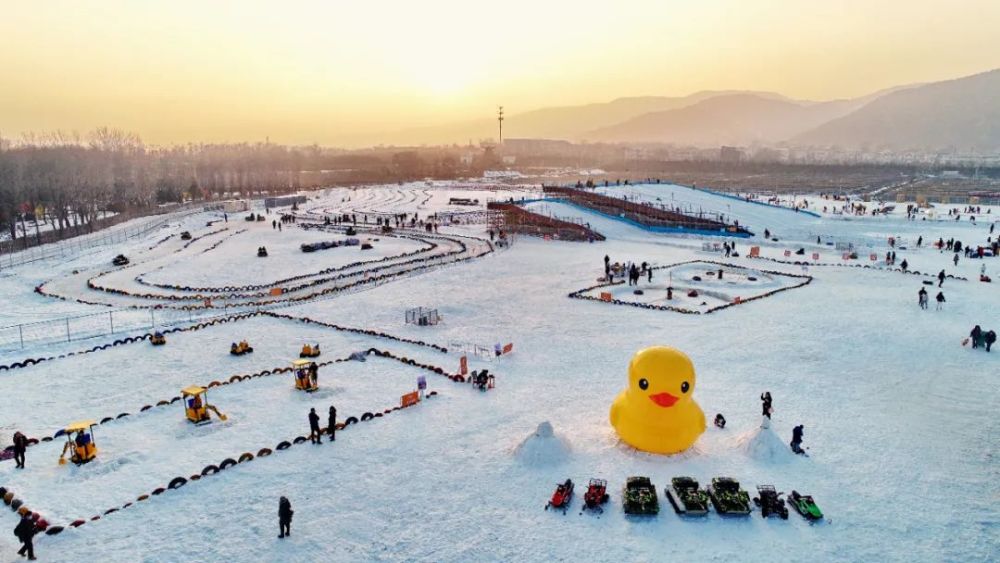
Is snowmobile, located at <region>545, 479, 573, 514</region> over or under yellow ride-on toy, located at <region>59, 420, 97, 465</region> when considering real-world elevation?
under

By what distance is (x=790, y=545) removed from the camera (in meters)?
13.0

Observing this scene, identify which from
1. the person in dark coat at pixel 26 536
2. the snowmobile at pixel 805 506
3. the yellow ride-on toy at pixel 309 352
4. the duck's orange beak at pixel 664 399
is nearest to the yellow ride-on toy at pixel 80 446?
the person in dark coat at pixel 26 536

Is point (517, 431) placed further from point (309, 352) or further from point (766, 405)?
point (309, 352)

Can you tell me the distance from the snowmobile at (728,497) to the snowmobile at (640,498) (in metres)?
1.31

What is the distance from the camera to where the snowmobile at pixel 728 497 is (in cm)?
1383

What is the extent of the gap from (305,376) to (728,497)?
1416cm

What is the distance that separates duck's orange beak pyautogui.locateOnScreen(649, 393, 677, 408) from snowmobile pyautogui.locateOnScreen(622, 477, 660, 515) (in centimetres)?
231

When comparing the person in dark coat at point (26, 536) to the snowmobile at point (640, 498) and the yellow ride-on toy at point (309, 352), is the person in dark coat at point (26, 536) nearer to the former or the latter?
the snowmobile at point (640, 498)

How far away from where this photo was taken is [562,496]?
1438 centimetres

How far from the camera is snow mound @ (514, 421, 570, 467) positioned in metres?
16.3

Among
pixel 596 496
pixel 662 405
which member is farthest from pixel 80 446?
pixel 662 405

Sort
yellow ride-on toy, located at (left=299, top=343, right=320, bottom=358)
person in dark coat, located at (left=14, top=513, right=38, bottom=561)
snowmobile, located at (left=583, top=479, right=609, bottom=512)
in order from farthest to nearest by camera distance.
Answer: yellow ride-on toy, located at (left=299, top=343, right=320, bottom=358)
snowmobile, located at (left=583, top=479, right=609, bottom=512)
person in dark coat, located at (left=14, top=513, right=38, bottom=561)

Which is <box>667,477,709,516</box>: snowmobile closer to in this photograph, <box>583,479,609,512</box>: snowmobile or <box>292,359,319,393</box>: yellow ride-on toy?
<box>583,479,609,512</box>: snowmobile

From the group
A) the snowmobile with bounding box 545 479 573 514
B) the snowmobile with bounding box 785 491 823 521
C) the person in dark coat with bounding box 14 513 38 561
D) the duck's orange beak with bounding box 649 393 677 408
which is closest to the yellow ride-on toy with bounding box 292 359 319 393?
the person in dark coat with bounding box 14 513 38 561
